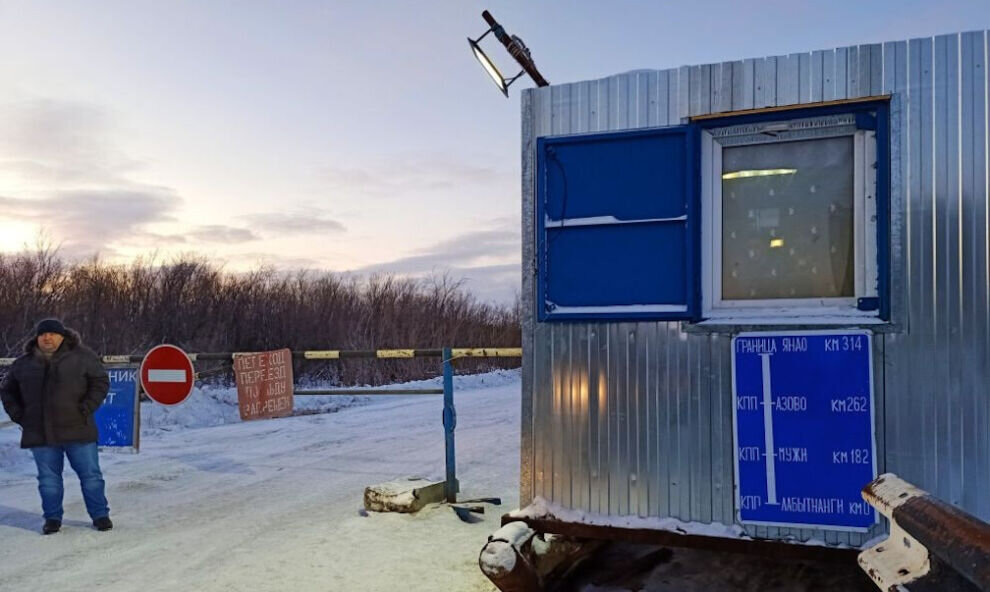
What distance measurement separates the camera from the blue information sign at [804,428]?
3.84 meters

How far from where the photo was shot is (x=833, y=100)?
12.8 ft

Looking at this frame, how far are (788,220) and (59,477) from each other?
595cm

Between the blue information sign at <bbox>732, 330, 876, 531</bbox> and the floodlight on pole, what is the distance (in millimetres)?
2294

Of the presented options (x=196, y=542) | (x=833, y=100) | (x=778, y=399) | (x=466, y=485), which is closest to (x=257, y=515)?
(x=196, y=542)

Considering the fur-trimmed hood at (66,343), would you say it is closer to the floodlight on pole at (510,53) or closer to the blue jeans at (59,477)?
the blue jeans at (59,477)

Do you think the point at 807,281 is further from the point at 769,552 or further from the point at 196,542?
the point at 196,542

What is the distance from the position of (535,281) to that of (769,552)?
1995 mm

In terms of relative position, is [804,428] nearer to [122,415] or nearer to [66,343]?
[66,343]

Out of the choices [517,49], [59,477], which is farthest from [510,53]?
[59,477]

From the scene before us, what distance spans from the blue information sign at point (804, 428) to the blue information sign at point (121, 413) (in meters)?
6.80

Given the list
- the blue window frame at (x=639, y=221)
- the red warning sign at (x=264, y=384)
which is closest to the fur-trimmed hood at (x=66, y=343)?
the red warning sign at (x=264, y=384)

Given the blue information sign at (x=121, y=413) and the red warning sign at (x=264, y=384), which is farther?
the red warning sign at (x=264, y=384)

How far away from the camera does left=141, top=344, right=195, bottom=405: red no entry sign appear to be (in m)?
7.90

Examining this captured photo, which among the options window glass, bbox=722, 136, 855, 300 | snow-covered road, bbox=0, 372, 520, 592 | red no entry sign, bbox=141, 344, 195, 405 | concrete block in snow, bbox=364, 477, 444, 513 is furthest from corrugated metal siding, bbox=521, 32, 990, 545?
red no entry sign, bbox=141, 344, 195, 405
